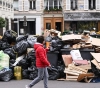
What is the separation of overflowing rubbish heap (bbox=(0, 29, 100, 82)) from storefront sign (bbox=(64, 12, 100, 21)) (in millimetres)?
32624

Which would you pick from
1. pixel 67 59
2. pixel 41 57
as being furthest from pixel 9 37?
pixel 41 57

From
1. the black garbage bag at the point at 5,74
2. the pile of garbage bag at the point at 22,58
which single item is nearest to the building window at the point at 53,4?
the pile of garbage bag at the point at 22,58

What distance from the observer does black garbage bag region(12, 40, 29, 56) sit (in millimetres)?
10977

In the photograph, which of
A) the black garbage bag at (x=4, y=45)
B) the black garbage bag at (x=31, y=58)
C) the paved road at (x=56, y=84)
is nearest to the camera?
the paved road at (x=56, y=84)

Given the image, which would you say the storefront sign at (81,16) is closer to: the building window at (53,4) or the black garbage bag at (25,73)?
the building window at (53,4)

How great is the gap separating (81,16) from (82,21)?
2.26 ft

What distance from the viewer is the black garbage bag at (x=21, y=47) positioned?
11.0 meters

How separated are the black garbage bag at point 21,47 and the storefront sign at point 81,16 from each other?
33347mm

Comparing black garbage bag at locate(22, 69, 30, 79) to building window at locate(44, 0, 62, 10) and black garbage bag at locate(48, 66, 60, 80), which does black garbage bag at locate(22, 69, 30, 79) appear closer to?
black garbage bag at locate(48, 66, 60, 80)

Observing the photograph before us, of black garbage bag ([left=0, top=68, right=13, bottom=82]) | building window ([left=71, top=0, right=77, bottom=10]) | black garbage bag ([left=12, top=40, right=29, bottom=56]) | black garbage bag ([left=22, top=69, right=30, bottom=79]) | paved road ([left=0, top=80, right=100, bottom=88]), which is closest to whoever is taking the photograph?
paved road ([left=0, top=80, right=100, bottom=88])

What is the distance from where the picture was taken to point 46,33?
1262 cm

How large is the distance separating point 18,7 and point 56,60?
3594 centimetres

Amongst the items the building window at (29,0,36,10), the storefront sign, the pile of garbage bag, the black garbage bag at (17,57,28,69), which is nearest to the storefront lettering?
the storefront sign

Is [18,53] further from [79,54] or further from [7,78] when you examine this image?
[79,54]
